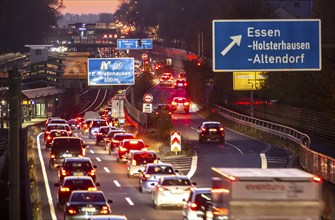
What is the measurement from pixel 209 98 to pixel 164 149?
36.2 metres

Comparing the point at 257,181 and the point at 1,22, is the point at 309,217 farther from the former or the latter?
the point at 1,22

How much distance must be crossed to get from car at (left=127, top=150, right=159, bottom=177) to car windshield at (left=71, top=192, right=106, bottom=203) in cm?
1387

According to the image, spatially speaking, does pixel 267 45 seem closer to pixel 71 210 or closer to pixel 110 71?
pixel 71 210

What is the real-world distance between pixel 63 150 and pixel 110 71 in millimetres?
16615

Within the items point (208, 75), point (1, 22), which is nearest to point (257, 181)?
point (208, 75)

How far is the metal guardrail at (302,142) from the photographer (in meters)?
Answer: 32.0

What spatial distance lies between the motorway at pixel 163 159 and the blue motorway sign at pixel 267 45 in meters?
6.18

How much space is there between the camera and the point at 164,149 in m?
53.6

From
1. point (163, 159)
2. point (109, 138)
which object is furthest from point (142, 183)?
point (109, 138)

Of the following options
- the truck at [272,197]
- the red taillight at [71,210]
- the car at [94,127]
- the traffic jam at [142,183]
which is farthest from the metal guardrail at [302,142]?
the truck at [272,197]

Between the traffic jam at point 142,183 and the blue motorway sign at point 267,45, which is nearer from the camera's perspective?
the traffic jam at point 142,183

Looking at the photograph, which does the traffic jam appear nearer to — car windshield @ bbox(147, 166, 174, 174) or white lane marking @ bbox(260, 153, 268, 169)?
car windshield @ bbox(147, 166, 174, 174)

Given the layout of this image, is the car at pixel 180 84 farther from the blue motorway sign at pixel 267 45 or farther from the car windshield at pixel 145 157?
the blue motorway sign at pixel 267 45

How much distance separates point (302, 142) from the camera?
47.4 metres
